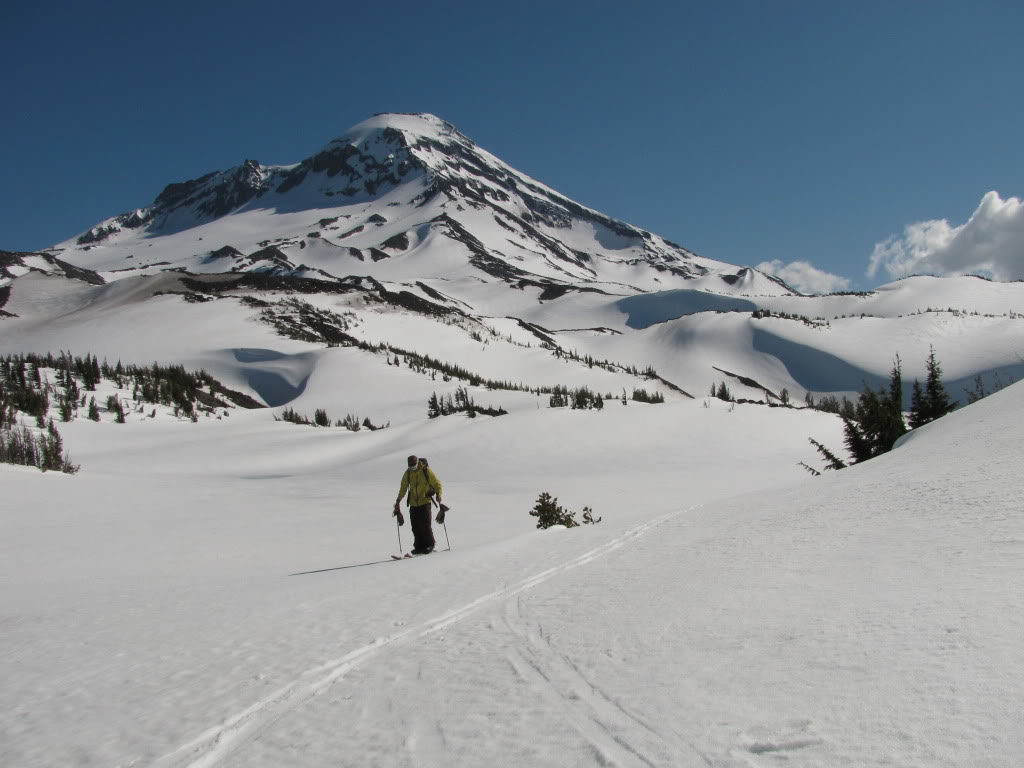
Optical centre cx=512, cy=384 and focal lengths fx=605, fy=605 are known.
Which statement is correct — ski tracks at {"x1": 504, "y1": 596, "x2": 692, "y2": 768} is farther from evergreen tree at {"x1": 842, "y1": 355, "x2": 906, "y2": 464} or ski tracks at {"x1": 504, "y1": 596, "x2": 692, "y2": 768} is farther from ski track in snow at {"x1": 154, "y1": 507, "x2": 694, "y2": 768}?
evergreen tree at {"x1": 842, "y1": 355, "x2": 906, "y2": 464}

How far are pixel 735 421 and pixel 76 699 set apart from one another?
2900 cm

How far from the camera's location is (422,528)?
33.7ft

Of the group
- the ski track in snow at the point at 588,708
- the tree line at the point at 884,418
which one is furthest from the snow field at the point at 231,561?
the tree line at the point at 884,418

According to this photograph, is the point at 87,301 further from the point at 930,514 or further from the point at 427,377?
the point at 930,514

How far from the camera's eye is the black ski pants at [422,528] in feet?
33.5

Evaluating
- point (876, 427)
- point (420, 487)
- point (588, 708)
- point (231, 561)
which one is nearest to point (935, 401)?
point (876, 427)

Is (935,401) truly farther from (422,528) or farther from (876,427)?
(422,528)

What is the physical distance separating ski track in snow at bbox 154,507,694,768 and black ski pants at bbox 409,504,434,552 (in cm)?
508

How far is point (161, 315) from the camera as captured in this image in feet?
228

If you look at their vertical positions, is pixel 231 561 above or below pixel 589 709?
below

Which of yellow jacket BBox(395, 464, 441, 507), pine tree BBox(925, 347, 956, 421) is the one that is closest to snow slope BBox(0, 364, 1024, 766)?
yellow jacket BBox(395, 464, 441, 507)

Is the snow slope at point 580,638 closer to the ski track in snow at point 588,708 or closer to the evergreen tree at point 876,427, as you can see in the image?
the ski track in snow at point 588,708

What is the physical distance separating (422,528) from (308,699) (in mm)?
6778

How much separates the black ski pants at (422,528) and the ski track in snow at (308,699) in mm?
5078
